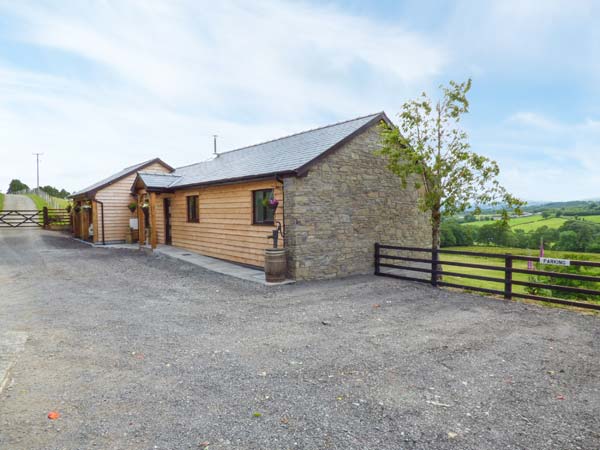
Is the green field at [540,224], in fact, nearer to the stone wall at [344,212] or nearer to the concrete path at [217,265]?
the stone wall at [344,212]

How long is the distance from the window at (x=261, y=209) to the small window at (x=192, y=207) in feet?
15.2

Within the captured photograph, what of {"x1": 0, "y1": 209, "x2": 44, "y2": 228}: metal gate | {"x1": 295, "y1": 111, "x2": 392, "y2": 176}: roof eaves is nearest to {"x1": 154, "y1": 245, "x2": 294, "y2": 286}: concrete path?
{"x1": 295, "y1": 111, "x2": 392, "y2": 176}: roof eaves

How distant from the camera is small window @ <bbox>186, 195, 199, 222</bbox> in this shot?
1534 cm

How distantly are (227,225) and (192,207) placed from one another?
3655 millimetres

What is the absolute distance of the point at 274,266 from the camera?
379 inches

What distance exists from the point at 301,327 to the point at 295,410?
2.67m

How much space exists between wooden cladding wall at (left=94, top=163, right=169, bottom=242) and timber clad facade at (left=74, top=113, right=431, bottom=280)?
747cm

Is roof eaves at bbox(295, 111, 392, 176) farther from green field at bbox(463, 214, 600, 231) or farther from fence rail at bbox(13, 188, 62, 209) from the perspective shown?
fence rail at bbox(13, 188, 62, 209)

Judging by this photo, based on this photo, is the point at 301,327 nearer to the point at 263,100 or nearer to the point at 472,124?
the point at 472,124

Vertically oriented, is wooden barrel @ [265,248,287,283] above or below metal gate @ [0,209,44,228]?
below

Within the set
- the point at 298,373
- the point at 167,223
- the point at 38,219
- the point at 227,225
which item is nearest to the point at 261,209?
the point at 227,225

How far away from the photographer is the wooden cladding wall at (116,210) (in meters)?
19.7

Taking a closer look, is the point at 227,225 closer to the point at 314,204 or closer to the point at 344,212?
the point at 314,204

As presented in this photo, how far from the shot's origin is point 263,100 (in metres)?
18.5
